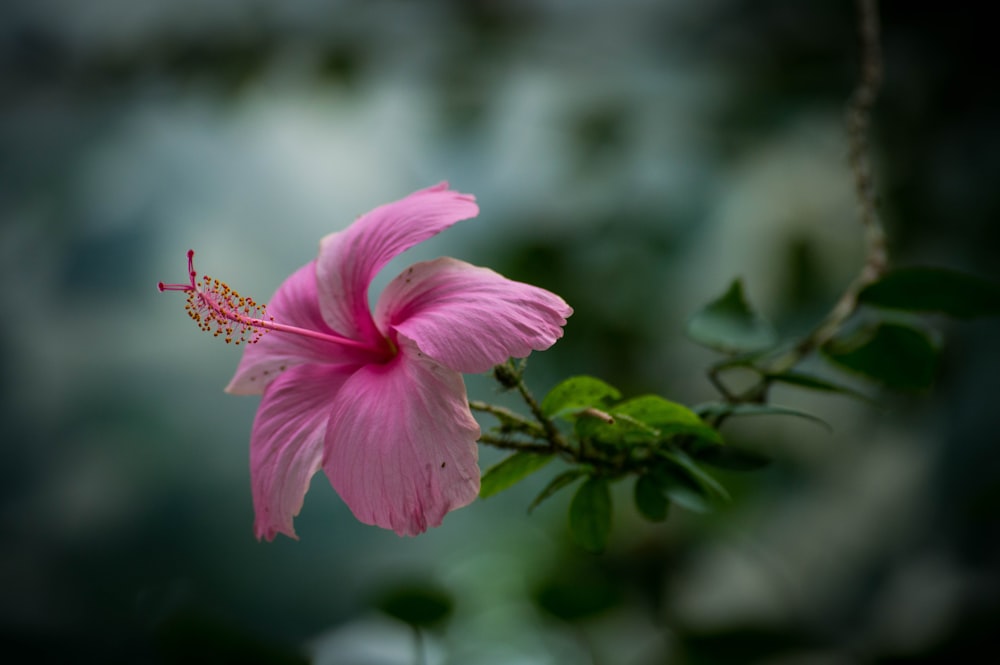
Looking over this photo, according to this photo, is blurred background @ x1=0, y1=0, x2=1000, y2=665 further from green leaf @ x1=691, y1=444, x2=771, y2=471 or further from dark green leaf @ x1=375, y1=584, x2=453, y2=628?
green leaf @ x1=691, y1=444, x2=771, y2=471

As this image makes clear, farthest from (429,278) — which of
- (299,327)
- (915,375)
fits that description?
(915,375)

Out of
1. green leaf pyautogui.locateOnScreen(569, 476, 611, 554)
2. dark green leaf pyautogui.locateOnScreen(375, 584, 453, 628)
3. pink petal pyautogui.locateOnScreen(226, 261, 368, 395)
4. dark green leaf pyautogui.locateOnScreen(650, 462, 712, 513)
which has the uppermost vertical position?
pink petal pyautogui.locateOnScreen(226, 261, 368, 395)

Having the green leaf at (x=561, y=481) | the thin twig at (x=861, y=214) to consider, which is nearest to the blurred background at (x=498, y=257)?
the thin twig at (x=861, y=214)

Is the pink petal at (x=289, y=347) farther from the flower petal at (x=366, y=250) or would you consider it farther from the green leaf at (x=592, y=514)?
the green leaf at (x=592, y=514)

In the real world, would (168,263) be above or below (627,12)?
below

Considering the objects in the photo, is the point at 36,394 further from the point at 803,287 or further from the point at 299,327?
the point at 803,287

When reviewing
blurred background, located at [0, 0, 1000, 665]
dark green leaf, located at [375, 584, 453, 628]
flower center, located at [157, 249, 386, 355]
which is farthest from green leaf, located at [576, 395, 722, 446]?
blurred background, located at [0, 0, 1000, 665]
